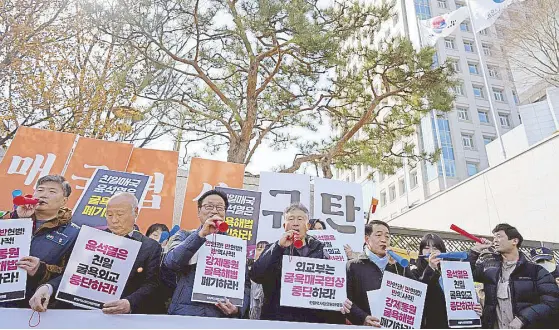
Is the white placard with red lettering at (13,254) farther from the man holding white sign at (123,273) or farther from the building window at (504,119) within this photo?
the building window at (504,119)

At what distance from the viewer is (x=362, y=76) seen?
7.35 m

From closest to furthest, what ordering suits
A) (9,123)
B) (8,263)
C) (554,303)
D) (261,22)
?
(8,263), (554,303), (261,22), (9,123)

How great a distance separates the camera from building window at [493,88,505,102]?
79.4ft

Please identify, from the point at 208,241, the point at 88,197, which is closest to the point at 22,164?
the point at 88,197

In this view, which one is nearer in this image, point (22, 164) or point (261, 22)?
point (22, 164)

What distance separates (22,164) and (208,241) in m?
3.90

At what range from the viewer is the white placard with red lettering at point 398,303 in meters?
2.20

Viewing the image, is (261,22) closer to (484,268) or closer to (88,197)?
(88,197)

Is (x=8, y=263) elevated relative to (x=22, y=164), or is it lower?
lower

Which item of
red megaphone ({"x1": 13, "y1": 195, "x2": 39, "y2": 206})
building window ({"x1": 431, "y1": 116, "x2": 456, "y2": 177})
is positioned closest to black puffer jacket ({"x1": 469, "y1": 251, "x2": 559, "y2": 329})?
red megaphone ({"x1": 13, "y1": 195, "x2": 39, "y2": 206})

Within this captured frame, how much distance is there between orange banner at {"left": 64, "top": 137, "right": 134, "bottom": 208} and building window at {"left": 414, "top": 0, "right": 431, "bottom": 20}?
80.9 feet

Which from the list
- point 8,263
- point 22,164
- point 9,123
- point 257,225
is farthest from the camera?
point 9,123

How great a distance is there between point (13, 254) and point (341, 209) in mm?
3259

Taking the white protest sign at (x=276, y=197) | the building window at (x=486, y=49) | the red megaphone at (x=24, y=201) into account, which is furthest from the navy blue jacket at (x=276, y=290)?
the building window at (x=486, y=49)
